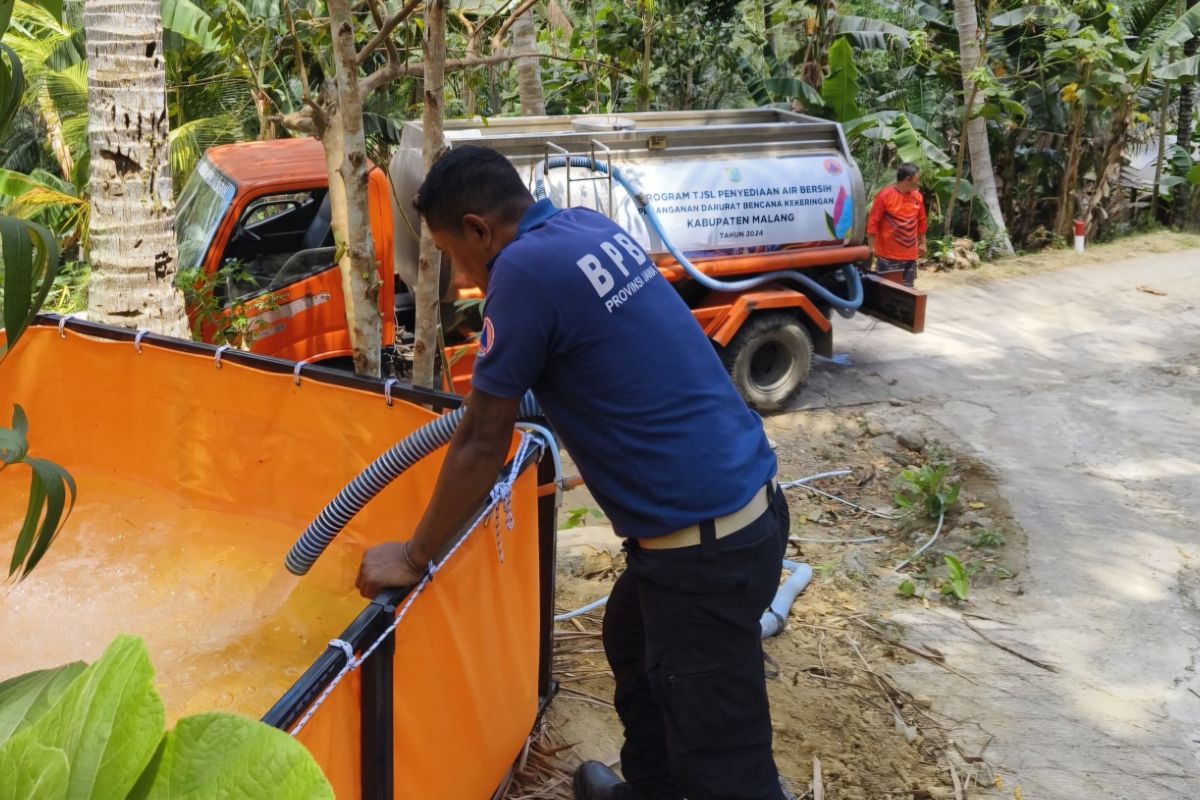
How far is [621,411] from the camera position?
87.7 inches

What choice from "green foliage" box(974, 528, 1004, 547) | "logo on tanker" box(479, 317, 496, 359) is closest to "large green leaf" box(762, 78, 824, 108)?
"green foliage" box(974, 528, 1004, 547)

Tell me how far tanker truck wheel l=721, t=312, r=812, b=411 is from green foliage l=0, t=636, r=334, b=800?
6890 millimetres

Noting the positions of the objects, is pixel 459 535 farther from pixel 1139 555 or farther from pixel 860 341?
pixel 860 341

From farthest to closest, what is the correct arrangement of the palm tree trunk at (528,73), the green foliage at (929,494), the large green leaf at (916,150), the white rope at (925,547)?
the large green leaf at (916,150) → the palm tree trunk at (528,73) → the green foliage at (929,494) → the white rope at (925,547)

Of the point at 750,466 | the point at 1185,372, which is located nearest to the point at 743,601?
the point at 750,466

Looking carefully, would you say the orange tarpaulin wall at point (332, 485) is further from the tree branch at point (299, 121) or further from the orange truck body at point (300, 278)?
the orange truck body at point (300, 278)

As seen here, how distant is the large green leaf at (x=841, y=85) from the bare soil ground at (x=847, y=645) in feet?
17.3

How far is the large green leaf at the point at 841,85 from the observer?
1035cm

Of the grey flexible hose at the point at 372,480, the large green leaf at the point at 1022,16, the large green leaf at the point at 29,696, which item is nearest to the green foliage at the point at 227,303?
the grey flexible hose at the point at 372,480

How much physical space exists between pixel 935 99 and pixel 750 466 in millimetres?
12231

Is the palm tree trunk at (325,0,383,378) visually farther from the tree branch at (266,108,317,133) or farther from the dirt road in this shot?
the dirt road

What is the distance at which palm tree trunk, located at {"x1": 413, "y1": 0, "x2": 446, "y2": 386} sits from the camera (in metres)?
3.52

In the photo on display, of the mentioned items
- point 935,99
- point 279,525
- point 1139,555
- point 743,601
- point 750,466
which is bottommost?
point 1139,555

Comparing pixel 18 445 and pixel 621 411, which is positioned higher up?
pixel 18 445
